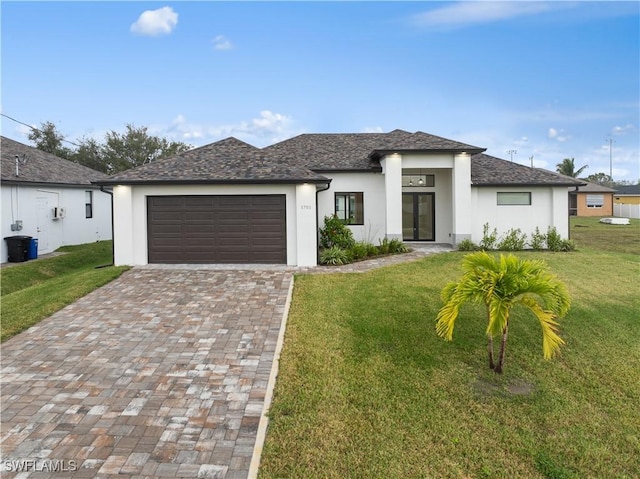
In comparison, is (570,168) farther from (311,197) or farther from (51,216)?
(51,216)

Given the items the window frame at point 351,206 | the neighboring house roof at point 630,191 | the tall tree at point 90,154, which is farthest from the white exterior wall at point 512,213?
the tall tree at point 90,154

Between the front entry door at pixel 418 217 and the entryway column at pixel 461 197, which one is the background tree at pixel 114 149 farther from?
the entryway column at pixel 461 197

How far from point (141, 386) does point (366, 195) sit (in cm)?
1250

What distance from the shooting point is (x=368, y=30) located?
1631cm

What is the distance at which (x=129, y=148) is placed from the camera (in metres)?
44.7

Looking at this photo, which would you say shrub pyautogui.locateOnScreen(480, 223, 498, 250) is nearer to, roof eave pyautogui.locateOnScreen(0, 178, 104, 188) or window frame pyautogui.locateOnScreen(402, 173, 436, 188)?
window frame pyautogui.locateOnScreen(402, 173, 436, 188)

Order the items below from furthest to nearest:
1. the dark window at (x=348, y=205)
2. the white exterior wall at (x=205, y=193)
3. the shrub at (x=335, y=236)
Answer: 1. the dark window at (x=348, y=205)
2. the shrub at (x=335, y=236)
3. the white exterior wall at (x=205, y=193)

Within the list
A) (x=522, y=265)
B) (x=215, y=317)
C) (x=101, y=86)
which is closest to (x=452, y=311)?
(x=522, y=265)

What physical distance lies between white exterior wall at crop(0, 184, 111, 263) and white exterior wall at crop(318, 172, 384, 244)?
12421 mm

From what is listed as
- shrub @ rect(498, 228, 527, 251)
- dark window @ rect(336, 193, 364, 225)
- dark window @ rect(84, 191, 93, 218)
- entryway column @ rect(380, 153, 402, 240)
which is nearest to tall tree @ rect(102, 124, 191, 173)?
dark window @ rect(84, 191, 93, 218)

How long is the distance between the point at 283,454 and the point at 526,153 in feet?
206

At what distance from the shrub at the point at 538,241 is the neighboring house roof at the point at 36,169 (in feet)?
59.0

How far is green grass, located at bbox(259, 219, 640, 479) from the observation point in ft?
12.2

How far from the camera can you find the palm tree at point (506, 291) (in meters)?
5.01
